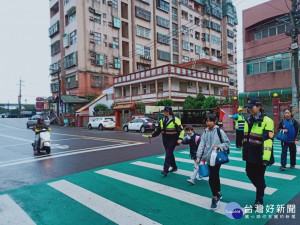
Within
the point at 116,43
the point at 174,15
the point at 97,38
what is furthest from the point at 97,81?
the point at 174,15

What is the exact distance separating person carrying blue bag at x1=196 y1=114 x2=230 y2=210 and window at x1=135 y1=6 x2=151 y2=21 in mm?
43521

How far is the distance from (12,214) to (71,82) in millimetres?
38981

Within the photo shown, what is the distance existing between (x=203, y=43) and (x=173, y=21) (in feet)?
29.8

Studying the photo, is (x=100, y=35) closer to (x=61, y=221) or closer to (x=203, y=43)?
(x=203, y=43)

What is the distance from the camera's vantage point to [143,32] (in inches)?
1767

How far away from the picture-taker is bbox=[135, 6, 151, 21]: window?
143ft

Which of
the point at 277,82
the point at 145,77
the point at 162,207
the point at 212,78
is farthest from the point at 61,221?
the point at 212,78

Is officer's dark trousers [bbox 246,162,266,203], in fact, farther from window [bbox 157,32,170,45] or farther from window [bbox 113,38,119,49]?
window [bbox 157,32,170,45]

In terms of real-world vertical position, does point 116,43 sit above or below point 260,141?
above

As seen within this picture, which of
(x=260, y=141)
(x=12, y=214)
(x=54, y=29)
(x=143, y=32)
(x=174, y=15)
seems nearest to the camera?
(x=260, y=141)

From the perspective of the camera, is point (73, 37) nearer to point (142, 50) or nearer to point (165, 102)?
point (142, 50)

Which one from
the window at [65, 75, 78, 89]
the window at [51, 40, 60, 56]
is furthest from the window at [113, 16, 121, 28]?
the window at [51, 40, 60, 56]

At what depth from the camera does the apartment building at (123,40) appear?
3850 centimetres

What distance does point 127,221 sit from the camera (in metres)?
3.59
